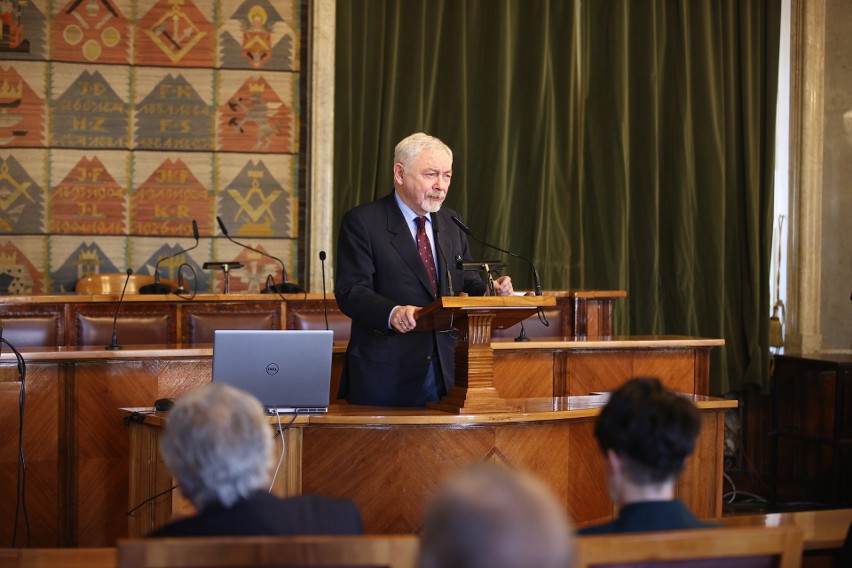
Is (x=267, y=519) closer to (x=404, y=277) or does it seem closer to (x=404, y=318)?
(x=404, y=318)

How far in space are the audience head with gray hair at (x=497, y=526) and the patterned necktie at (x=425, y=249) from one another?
263cm

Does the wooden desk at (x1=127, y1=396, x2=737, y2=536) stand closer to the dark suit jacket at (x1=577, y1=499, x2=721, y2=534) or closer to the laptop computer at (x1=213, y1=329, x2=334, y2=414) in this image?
the laptop computer at (x1=213, y1=329, x2=334, y2=414)

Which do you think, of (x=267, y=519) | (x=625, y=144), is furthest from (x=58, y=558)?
(x=625, y=144)

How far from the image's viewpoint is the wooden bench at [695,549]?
1.34 m

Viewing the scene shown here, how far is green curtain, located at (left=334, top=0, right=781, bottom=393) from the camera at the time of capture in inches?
287

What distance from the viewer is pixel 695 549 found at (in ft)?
4.49

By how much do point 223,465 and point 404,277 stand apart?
2.05m

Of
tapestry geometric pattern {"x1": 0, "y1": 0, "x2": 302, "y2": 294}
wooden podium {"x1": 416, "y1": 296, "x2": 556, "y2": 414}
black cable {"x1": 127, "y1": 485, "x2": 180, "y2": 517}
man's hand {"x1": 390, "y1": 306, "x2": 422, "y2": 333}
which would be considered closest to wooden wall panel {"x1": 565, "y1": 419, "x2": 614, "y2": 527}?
wooden podium {"x1": 416, "y1": 296, "x2": 556, "y2": 414}

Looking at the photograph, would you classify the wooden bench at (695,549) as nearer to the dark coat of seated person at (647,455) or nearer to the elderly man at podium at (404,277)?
the dark coat of seated person at (647,455)

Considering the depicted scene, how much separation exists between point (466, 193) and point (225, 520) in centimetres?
583

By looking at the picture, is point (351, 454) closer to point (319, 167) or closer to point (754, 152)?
point (319, 167)

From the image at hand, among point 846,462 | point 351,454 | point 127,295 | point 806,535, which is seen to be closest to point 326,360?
point 351,454

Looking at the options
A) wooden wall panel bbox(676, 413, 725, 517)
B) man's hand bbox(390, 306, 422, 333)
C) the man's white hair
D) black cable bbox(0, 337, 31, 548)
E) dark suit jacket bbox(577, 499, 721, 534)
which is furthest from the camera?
black cable bbox(0, 337, 31, 548)

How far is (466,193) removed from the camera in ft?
23.9
